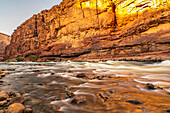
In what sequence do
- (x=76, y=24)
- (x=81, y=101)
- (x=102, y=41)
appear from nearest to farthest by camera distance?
(x=81, y=101), (x=102, y=41), (x=76, y=24)

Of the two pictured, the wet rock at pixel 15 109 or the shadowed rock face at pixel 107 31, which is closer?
the wet rock at pixel 15 109

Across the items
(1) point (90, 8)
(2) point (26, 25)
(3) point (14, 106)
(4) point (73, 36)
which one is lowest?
(3) point (14, 106)

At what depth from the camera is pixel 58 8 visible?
31.5 metres

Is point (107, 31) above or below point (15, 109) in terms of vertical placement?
above

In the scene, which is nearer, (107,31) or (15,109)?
(15,109)

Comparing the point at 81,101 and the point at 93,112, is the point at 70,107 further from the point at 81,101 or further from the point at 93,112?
the point at 93,112

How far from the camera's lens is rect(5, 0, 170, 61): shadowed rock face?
12039mm

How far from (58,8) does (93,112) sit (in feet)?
122

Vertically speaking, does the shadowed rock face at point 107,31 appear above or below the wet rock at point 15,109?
above

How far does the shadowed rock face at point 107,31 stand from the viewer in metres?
12.0

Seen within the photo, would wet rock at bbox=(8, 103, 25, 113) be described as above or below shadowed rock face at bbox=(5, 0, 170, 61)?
below

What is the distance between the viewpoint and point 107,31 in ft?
63.2

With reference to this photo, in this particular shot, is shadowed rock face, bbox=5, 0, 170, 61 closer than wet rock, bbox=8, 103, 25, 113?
No

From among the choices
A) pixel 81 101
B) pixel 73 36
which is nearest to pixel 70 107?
pixel 81 101
